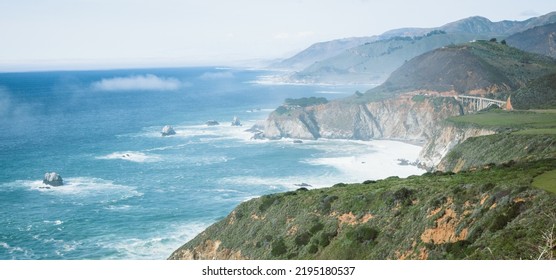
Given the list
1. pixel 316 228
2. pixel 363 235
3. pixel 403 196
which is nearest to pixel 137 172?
pixel 316 228

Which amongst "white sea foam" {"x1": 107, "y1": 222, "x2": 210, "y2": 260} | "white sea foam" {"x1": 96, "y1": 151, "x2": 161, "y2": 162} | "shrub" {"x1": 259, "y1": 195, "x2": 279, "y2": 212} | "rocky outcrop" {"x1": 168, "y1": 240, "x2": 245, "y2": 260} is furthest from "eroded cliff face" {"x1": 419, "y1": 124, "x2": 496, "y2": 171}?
"rocky outcrop" {"x1": 168, "y1": 240, "x2": 245, "y2": 260}

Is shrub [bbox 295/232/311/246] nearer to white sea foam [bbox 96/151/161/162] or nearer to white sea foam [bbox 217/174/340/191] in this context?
white sea foam [bbox 217/174/340/191]

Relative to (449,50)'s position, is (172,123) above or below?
below

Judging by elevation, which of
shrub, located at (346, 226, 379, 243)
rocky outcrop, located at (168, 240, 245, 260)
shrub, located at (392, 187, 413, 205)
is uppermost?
shrub, located at (392, 187, 413, 205)

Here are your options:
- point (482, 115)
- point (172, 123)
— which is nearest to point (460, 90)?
point (482, 115)

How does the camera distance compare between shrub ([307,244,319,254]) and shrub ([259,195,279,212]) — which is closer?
shrub ([307,244,319,254])
